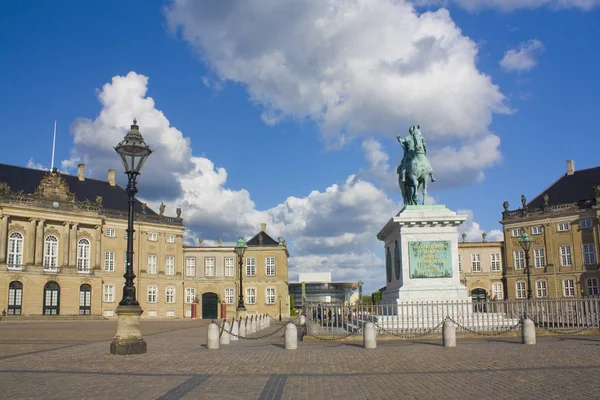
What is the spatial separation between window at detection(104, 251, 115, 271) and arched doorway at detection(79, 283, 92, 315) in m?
3.92

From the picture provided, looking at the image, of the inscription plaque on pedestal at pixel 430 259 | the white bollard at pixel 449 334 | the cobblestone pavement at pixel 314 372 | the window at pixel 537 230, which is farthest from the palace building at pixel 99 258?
the white bollard at pixel 449 334

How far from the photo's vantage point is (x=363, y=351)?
17.0m

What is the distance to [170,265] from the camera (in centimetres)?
6912

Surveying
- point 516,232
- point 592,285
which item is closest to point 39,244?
point 516,232

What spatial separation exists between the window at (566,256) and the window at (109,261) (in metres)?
50.2

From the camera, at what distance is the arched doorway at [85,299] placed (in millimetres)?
59031

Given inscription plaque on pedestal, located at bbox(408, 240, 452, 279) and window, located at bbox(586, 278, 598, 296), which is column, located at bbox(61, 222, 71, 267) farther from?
window, located at bbox(586, 278, 598, 296)

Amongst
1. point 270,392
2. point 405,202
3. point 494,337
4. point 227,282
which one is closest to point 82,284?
point 227,282

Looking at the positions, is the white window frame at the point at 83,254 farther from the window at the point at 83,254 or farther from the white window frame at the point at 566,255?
the white window frame at the point at 566,255

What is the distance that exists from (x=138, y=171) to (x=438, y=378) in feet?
37.2

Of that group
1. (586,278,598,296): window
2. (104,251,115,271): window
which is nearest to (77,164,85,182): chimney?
(104,251,115,271): window

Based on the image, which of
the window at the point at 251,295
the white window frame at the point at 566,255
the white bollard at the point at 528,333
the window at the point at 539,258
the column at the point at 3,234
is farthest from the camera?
the window at the point at 251,295

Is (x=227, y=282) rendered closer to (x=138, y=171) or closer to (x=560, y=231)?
(x=560, y=231)

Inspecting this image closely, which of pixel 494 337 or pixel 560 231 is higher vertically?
pixel 560 231
